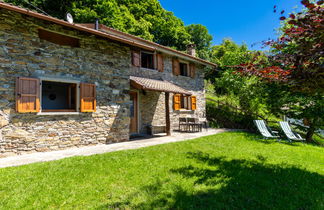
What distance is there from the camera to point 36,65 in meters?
5.68

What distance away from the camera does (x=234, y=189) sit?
10.4ft

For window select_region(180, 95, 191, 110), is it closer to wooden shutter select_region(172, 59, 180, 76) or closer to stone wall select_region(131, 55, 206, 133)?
stone wall select_region(131, 55, 206, 133)

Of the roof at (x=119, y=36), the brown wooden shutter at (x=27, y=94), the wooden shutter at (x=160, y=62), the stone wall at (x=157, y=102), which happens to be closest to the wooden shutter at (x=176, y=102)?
the stone wall at (x=157, y=102)

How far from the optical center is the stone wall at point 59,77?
5184 mm

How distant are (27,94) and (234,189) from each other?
643 centimetres

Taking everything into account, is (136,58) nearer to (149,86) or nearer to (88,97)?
(149,86)

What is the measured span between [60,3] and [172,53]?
1563 cm

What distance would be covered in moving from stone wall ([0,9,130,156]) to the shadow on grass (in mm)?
4263

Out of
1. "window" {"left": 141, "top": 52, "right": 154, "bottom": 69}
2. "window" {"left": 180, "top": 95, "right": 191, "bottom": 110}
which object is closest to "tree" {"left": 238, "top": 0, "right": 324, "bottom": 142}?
"window" {"left": 141, "top": 52, "right": 154, "bottom": 69}

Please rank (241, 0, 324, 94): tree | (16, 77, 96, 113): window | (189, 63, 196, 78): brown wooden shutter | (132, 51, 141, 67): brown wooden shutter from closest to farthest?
(241, 0, 324, 94): tree < (16, 77, 96, 113): window < (132, 51, 141, 67): brown wooden shutter < (189, 63, 196, 78): brown wooden shutter

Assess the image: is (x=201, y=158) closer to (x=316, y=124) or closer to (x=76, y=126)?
(x=76, y=126)

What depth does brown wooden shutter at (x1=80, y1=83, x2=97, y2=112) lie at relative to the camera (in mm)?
6462

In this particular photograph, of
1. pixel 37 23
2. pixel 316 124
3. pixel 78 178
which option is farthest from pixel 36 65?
pixel 316 124

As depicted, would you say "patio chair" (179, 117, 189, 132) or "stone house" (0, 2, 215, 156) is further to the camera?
"patio chair" (179, 117, 189, 132)
